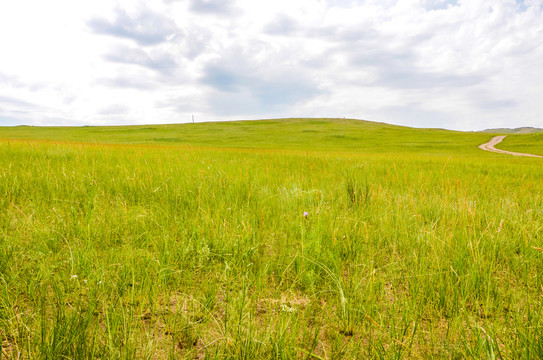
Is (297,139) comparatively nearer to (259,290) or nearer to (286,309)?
(259,290)

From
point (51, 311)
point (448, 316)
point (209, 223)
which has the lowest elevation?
point (448, 316)

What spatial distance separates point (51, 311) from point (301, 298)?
1317mm

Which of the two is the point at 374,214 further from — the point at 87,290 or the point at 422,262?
the point at 87,290

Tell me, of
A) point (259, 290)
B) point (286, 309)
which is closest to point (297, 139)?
point (259, 290)

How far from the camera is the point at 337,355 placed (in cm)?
118

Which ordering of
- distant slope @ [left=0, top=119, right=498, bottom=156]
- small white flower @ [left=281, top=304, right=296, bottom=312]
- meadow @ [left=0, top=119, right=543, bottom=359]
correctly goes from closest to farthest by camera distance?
meadow @ [left=0, top=119, right=543, bottom=359], small white flower @ [left=281, top=304, right=296, bottom=312], distant slope @ [left=0, top=119, right=498, bottom=156]

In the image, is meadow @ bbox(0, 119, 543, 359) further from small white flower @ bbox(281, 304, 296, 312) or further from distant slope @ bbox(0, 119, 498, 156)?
distant slope @ bbox(0, 119, 498, 156)

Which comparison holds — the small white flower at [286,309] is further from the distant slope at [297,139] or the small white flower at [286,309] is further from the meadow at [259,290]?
the distant slope at [297,139]

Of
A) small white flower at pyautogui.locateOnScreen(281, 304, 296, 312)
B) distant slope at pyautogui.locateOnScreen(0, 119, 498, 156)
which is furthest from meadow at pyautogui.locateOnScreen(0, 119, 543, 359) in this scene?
distant slope at pyautogui.locateOnScreen(0, 119, 498, 156)

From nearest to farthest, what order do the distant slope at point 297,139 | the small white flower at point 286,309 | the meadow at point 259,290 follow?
the meadow at point 259,290 < the small white flower at point 286,309 < the distant slope at point 297,139

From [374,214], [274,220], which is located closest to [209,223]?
[274,220]

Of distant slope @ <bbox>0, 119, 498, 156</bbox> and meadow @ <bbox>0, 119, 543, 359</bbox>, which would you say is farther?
distant slope @ <bbox>0, 119, 498, 156</bbox>

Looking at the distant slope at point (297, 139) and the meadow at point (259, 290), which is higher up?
the distant slope at point (297, 139)

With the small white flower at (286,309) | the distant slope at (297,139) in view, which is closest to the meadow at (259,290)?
the small white flower at (286,309)
